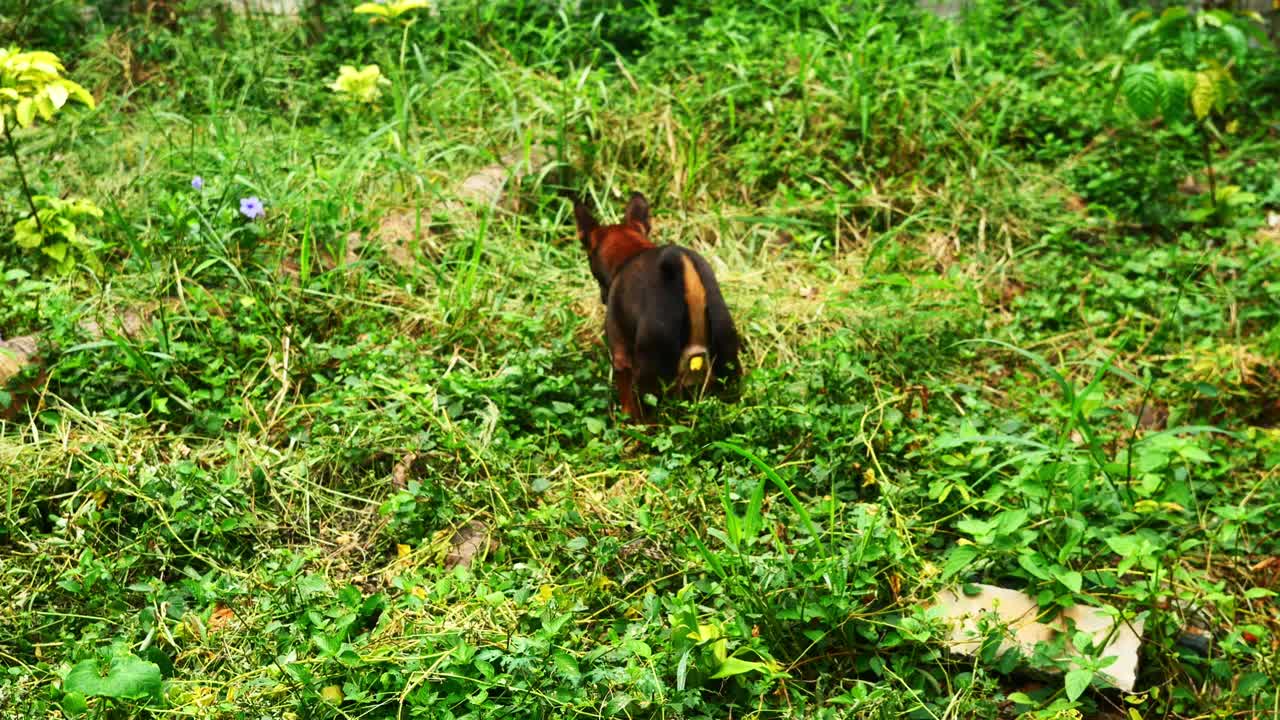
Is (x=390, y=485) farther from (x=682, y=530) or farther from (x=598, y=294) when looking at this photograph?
(x=598, y=294)

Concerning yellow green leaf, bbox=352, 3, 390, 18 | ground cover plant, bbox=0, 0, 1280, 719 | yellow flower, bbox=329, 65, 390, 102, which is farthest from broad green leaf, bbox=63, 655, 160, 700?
yellow green leaf, bbox=352, 3, 390, 18

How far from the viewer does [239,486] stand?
378 cm

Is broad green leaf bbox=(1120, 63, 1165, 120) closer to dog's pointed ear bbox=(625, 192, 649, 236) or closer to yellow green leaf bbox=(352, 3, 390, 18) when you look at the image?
dog's pointed ear bbox=(625, 192, 649, 236)

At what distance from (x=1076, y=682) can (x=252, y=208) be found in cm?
353

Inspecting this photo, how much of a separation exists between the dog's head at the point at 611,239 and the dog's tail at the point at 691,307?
0.37 metres

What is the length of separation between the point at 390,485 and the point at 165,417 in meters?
0.90

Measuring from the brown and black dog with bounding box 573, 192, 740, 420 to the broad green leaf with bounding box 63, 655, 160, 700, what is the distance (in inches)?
75.0

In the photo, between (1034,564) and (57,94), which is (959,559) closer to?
(1034,564)

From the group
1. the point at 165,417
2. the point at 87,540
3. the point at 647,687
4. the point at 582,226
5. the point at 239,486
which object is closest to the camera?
the point at 647,687

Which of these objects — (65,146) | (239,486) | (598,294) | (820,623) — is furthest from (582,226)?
(65,146)

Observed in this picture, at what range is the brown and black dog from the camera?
162 inches

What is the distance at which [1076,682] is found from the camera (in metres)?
2.82

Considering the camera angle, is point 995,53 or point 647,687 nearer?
point 647,687

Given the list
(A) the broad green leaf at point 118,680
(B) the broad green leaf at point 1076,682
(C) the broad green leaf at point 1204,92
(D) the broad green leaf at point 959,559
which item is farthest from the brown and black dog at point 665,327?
(C) the broad green leaf at point 1204,92
